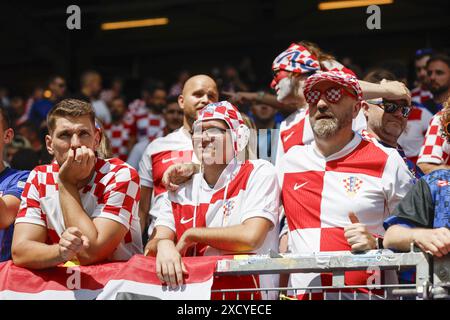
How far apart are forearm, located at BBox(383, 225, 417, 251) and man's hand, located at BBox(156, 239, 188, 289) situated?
3.27ft

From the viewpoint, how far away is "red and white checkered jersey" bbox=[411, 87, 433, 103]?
Answer: 8.40m

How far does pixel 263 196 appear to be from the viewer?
523 cm

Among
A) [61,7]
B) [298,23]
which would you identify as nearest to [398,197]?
[298,23]

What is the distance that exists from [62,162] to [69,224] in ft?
1.47

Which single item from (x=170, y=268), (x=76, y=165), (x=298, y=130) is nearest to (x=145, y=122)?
(x=298, y=130)

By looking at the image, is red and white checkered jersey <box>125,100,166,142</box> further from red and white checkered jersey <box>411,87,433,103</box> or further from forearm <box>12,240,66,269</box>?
forearm <box>12,240,66,269</box>

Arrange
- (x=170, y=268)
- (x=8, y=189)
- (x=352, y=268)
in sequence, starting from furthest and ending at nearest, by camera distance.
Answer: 1. (x=8, y=189)
2. (x=170, y=268)
3. (x=352, y=268)

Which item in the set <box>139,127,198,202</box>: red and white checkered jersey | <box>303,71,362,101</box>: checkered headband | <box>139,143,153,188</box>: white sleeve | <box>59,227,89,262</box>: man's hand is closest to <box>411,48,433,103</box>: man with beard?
<box>139,127,198,202</box>: red and white checkered jersey

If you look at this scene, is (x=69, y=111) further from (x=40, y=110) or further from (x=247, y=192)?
(x=40, y=110)

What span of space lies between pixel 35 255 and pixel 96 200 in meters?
0.51

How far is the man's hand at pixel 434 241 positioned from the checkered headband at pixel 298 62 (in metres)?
2.33

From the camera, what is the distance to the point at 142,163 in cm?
689
